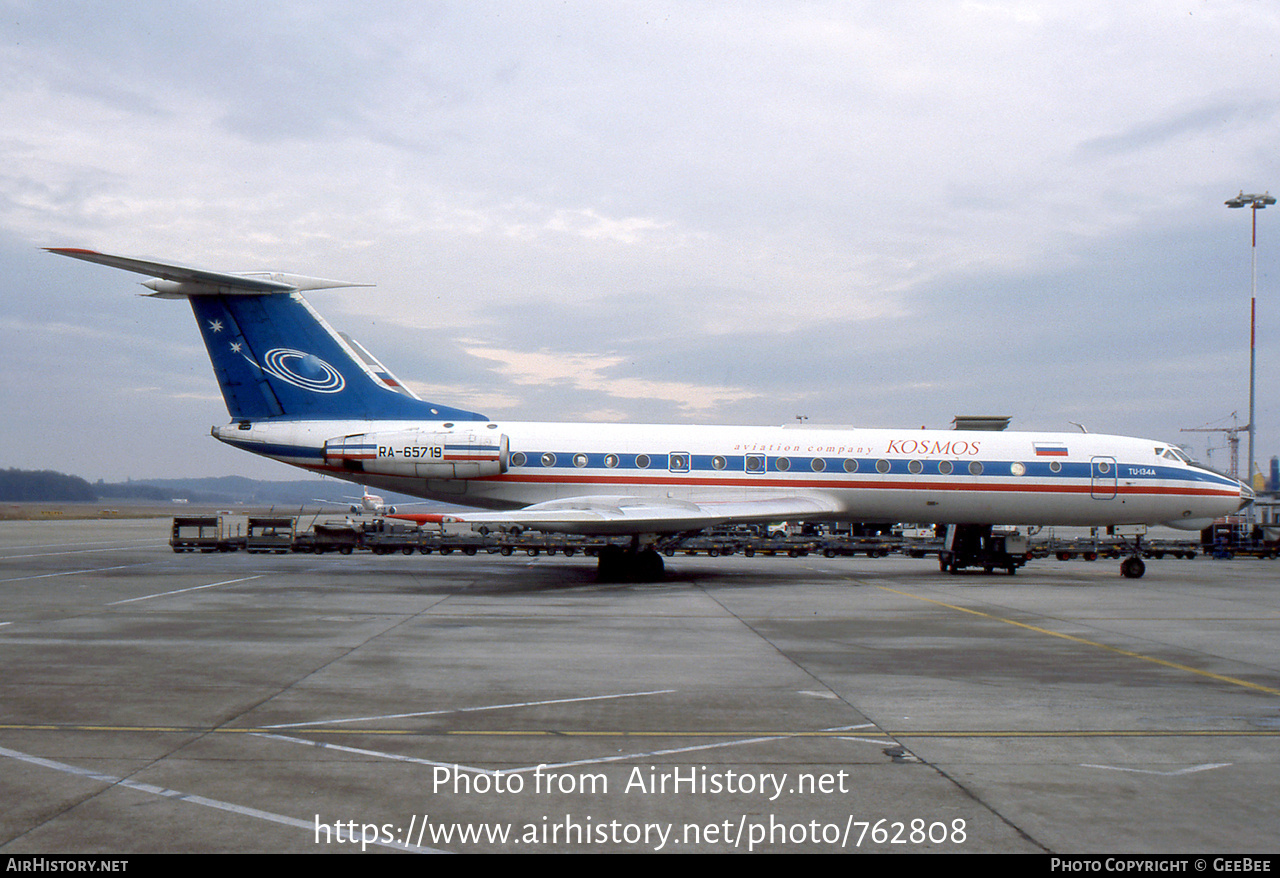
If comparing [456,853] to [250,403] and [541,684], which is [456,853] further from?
[250,403]

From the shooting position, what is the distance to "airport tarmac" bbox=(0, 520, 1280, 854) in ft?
14.4

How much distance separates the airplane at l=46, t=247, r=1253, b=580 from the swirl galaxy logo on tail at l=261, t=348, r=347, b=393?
3 centimetres

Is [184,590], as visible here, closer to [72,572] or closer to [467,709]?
[72,572]

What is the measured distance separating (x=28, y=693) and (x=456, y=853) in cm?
527

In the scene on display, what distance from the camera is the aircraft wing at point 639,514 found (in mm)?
16875

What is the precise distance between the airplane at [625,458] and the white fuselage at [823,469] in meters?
0.03

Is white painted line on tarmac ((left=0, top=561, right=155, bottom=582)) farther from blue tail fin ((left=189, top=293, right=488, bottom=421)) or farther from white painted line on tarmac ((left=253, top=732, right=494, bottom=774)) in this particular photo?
white painted line on tarmac ((left=253, top=732, right=494, bottom=774))

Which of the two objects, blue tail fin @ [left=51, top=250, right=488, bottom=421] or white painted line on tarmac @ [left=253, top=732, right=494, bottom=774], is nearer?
white painted line on tarmac @ [left=253, top=732, right=494, bottom=774]

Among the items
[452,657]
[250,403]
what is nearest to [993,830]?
[452,657]

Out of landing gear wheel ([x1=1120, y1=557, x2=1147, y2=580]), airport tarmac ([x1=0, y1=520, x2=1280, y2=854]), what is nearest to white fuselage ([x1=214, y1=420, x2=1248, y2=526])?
landing gear wheel ([x1=1120, y1=557, x2=1147, y2=580])

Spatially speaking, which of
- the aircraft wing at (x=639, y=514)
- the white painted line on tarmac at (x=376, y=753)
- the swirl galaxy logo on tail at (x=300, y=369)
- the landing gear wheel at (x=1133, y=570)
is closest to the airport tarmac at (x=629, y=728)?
the white painted line on tarmac at (x=376, y=753)

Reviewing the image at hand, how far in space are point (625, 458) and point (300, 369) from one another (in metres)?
7.72
